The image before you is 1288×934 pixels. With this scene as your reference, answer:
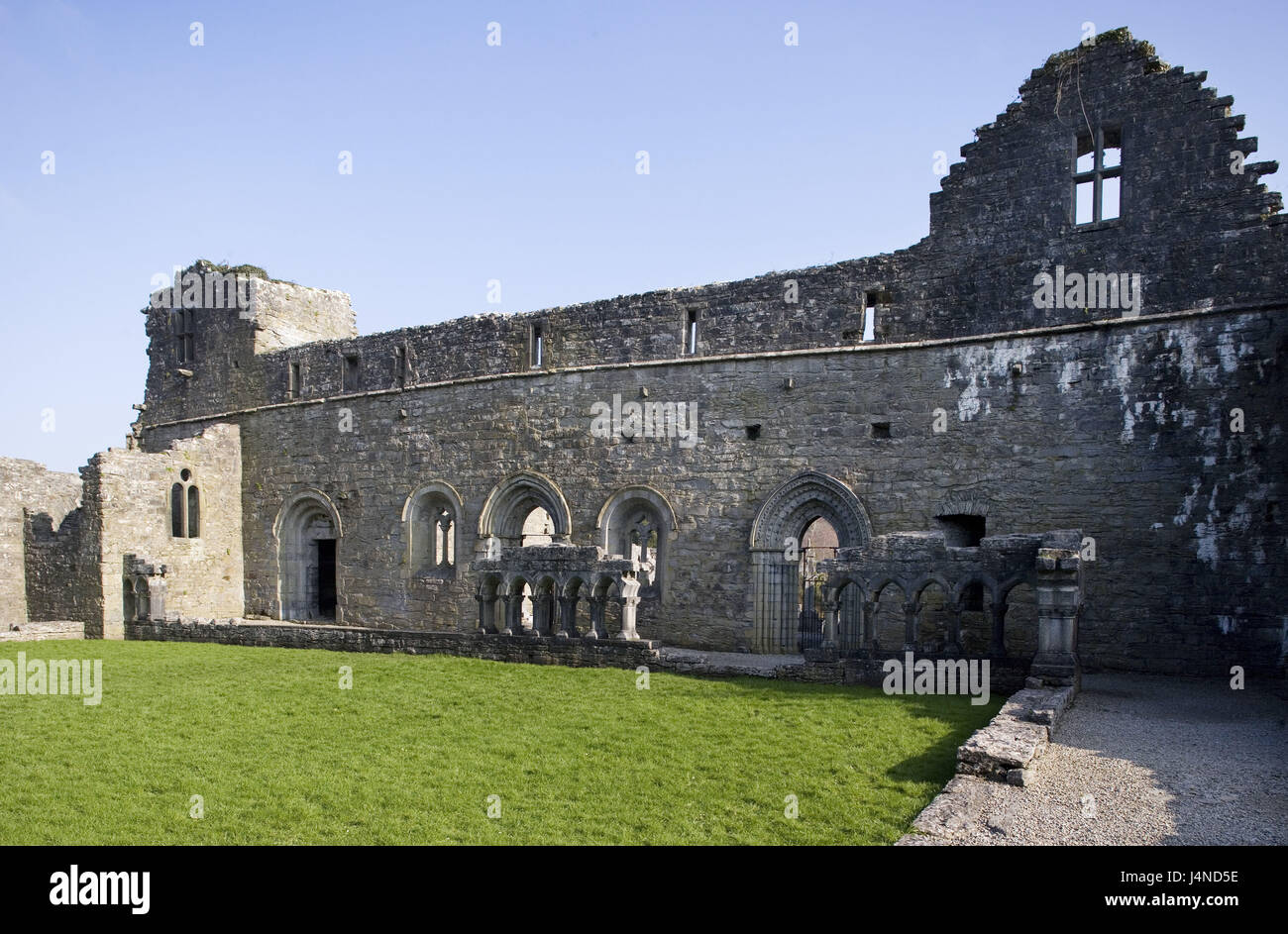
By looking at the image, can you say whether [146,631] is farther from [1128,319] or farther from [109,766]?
[1128,319]

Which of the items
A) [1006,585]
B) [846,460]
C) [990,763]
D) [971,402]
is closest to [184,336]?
[846,460]

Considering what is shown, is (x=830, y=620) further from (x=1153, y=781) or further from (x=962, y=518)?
(x=1153, y=781)

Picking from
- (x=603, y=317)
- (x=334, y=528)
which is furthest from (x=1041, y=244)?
(x=334, y=528)

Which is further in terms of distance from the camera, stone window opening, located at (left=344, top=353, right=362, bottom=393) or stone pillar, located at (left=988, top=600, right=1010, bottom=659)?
stone window opening, located at (left=344, top=353, right=362, bottom=393)

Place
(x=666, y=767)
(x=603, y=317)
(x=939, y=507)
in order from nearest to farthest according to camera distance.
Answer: (x=666, y=767) → (x=939, y=507) → (x=603, y=317)

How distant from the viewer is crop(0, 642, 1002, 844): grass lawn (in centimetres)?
586

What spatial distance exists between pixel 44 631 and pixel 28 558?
3.58m

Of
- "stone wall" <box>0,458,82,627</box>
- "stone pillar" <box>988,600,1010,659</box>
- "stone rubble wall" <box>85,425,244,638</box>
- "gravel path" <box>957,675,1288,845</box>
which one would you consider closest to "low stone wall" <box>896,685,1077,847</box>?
"gravel path" <box>957,675,1288,845</box>

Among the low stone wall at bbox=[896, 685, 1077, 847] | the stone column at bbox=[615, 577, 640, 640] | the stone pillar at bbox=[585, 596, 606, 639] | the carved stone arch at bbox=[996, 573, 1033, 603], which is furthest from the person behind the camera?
the stone pillar at bbox=[585, 596, 606, 639]

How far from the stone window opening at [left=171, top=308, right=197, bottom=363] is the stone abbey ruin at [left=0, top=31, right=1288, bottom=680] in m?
3.88

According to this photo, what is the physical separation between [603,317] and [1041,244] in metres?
7.95

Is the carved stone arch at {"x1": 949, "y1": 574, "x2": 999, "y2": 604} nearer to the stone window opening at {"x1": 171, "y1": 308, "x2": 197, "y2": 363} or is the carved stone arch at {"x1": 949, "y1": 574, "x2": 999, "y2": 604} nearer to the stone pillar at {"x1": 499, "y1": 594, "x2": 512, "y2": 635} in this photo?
the stone pillar at {"x1": 499, "y1": 594, "x2": 512, "y2": 635}

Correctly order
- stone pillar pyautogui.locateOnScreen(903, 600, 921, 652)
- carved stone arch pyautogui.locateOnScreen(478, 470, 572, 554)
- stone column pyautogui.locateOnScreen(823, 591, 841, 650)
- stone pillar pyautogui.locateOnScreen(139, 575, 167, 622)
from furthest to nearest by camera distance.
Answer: stone pillar pyautogui.locateOnScreen(139, 575, 167, 622), carved stone arch pyautogui.locateOnScreen(478, 470, 572, 554), stone column pyautogui.locateOnScreen(823, 591, 841, 650), stone pillar pyautogui.locateOnScreen(903, 600, 921, 652)
